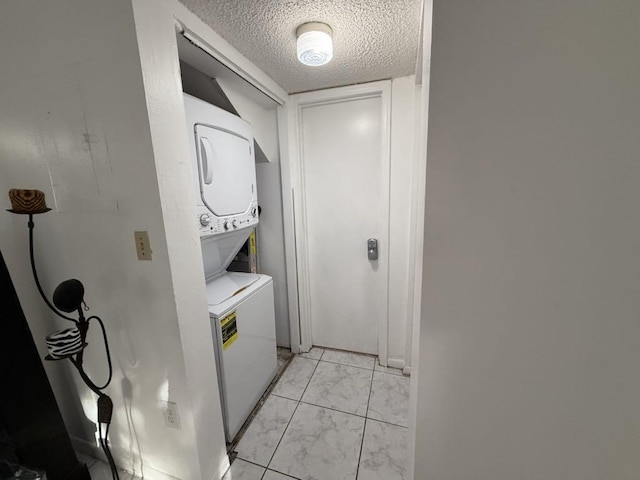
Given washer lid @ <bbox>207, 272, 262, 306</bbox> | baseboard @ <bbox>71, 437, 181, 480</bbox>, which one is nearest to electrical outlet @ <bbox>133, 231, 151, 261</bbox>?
washer lid @ <bbox>207, 272, 262, 306</bbox>

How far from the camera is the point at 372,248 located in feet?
6.02

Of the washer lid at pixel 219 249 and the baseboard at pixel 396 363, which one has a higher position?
the washer lid at pixel 219 249

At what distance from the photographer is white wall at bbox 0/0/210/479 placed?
0.80 m

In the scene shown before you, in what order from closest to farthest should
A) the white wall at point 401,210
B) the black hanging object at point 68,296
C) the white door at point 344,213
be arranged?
the black hanging object at point 68,296 < the white wall at point 401,210 < the white door at point 344,213

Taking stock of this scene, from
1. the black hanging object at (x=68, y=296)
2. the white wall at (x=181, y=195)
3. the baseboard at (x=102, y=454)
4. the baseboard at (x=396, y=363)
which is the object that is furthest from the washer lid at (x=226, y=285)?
the baseboard at (x=396, y=363)

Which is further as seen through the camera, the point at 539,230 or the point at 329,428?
the point at 329,428

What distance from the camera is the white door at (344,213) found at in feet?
5.71

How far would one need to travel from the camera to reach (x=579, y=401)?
427 millimetres

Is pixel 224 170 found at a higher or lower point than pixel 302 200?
higher

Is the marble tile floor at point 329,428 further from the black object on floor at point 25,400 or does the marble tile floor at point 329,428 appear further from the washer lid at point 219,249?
the washer lid at point 219,249

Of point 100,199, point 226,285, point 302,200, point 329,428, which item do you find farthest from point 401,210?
point 100,199

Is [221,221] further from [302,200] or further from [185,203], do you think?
[302,200]

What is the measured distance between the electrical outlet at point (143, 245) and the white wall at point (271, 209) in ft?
3.76

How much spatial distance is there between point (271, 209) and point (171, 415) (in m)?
1.46
